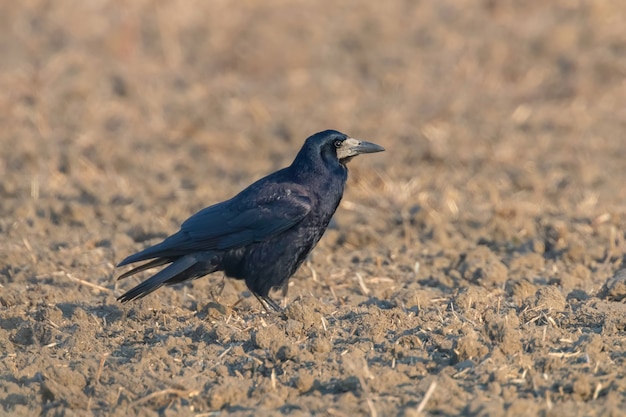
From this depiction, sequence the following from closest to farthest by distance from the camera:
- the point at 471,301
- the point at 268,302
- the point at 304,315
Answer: the point at 304,315 < the point at 471,301 < the point at 268,302

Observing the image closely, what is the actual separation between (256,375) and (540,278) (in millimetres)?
3096

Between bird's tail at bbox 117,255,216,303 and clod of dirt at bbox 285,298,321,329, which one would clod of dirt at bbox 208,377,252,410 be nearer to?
clod of dirt at bbox 285,298,321,329

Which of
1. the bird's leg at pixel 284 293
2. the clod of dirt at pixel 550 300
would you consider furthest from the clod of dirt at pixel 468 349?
the bird's leg at pixel 284 293

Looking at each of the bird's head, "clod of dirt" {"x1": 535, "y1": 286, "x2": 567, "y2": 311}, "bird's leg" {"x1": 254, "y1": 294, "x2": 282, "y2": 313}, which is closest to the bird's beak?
the bird's head

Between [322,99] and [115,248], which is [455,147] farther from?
[115,248]

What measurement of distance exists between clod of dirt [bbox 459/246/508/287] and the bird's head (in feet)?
4.18

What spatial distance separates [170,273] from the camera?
6977 millimetres

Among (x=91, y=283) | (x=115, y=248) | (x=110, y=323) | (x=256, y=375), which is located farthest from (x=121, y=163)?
(x=256, y=375)

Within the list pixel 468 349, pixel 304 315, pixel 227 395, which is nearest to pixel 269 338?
pixel 304 315

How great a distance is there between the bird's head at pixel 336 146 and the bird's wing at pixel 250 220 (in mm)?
350

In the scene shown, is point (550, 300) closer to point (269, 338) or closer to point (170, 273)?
point (269, 338)

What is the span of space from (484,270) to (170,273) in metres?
2.38

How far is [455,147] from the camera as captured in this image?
12289 millimetres

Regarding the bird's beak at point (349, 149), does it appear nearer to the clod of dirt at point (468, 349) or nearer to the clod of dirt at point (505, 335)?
the clod of dirt at point (505, 335)
